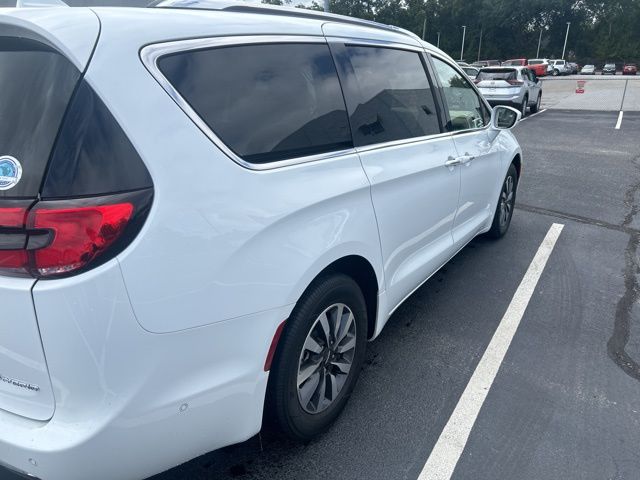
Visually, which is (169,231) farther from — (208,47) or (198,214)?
(208,47)

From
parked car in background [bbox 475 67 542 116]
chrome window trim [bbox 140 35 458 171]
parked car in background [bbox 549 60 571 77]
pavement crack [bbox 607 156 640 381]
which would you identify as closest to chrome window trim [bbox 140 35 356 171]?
chrome window trim [bbox 140 35 458 171]

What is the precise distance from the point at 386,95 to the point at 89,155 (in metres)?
1.82

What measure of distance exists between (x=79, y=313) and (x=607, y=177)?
28.2 feet

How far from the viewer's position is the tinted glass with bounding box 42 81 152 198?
4.75 feet

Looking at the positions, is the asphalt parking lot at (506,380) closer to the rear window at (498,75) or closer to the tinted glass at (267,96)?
the tinted glass at (267,96)

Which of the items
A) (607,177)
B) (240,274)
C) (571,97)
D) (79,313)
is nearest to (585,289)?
(240,274)

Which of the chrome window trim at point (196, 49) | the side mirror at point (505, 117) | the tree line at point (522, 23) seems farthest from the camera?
the tree line at point (522, 23)

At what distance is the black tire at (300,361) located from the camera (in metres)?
2.05

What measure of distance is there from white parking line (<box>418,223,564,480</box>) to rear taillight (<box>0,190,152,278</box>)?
171 centimetres

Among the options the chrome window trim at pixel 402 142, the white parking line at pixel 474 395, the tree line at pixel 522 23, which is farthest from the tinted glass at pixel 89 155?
the tree line at pixel 522 23

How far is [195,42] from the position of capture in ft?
5.85

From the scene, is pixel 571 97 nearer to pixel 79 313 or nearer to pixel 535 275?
pixel 535 275

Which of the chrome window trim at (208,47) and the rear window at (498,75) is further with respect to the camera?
the rear window at (498,75)

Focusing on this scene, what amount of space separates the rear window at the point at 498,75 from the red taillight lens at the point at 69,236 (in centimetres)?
1762
